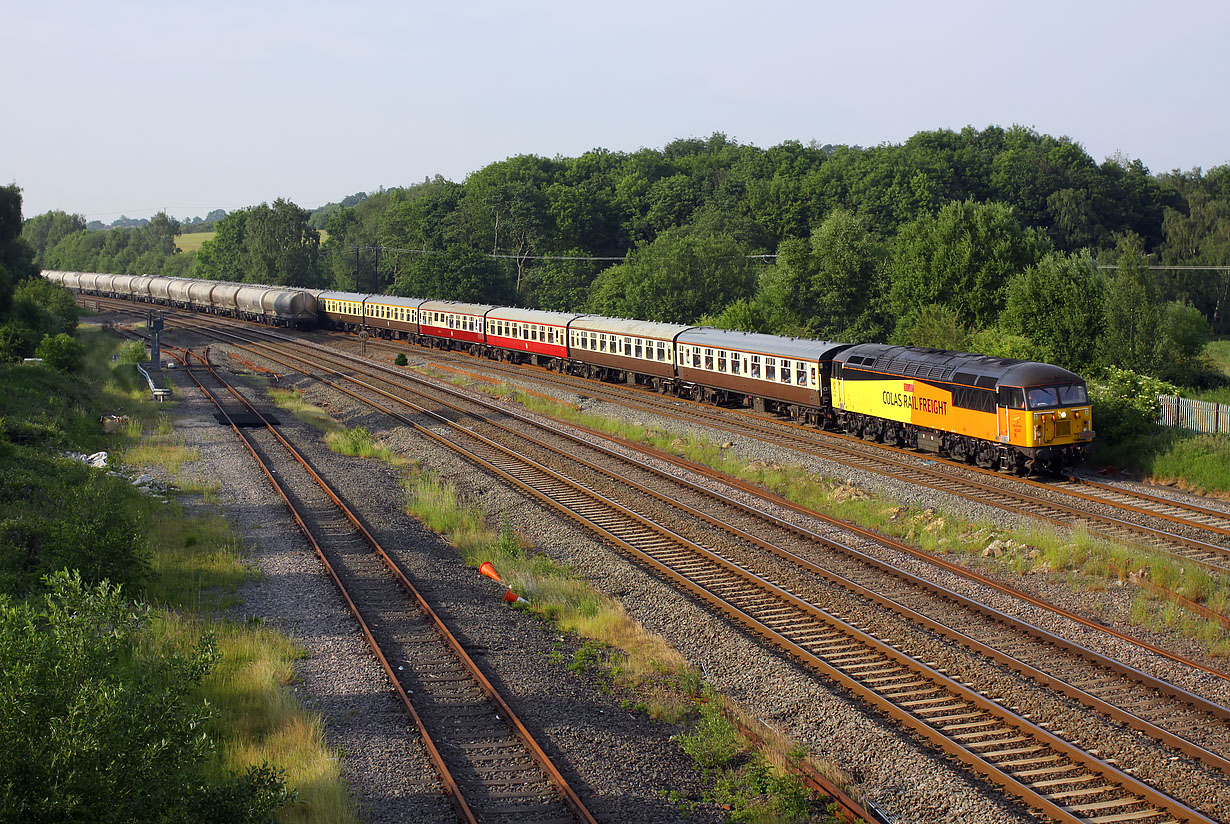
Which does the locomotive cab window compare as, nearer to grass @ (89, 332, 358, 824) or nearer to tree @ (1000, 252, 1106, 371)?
tree @ (1000, 252, 1106, 371)

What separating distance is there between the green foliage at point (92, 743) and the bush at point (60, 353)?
116ft

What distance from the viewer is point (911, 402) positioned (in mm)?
27859

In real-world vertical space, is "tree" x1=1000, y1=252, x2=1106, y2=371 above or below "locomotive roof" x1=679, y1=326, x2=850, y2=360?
above

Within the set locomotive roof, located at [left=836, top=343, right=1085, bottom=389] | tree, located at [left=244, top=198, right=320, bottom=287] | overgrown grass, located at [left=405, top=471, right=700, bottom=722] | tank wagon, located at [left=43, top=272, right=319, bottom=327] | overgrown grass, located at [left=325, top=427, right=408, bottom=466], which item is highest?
tree, located at [left=244, top=198, right=320, bottom=287]

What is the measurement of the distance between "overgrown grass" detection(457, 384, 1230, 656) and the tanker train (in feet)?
14.3

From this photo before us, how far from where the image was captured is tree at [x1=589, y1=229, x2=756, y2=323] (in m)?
62.7

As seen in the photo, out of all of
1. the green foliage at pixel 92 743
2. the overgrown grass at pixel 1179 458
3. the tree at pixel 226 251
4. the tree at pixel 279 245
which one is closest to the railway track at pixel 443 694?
the green foliage at pixel 92 743

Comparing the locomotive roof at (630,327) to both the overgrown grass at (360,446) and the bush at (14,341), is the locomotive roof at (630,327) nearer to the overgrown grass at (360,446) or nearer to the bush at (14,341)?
the overgrown grass at (360,446)

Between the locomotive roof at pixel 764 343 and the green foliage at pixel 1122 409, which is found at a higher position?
the locomotive roof at pixel 764 343

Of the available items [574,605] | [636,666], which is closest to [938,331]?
[574,605]

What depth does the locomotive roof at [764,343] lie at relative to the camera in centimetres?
3244

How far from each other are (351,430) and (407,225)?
78.3 m

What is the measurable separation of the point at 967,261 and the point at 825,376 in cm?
1991

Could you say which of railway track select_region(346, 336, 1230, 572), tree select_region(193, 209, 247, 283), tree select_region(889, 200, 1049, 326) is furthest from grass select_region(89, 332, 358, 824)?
tree select_region(193, 209, 247, 283)
